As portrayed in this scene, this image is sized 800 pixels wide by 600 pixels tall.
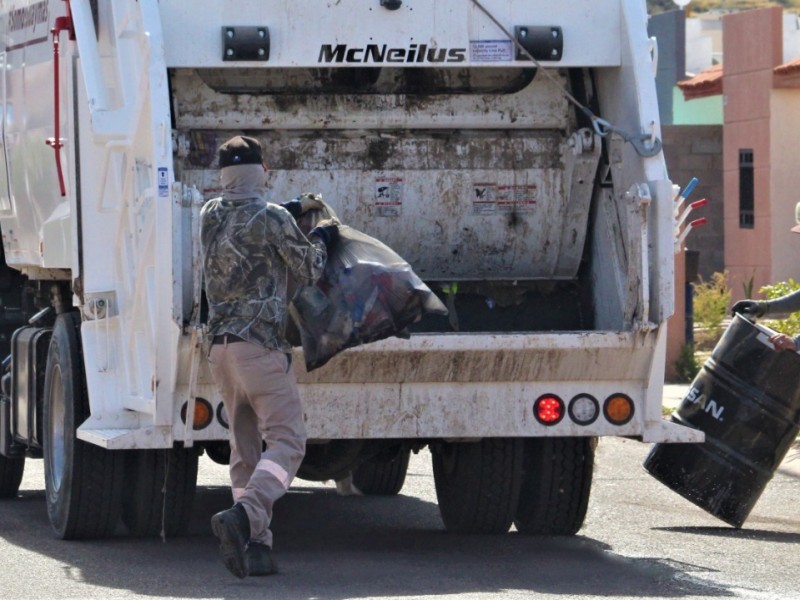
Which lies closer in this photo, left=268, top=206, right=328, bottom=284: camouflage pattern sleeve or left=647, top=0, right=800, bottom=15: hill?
left=268, top=206, right=328, bottom=284: camouflage pattern sleeve

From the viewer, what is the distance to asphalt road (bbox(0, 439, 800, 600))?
630 centimetres

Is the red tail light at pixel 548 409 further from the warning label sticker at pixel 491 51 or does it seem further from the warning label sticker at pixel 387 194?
the warning label sticker at pixel 491 51

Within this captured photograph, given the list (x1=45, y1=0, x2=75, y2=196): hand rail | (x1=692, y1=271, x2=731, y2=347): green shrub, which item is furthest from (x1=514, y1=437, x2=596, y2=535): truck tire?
(x1=692, y1=271, x2=731, y2=347): green shrub

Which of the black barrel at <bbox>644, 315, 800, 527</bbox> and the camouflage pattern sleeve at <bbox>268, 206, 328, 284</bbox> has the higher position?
the camouflage pattern sleeve at <bbox>268, 206, 328, 284</bbox>

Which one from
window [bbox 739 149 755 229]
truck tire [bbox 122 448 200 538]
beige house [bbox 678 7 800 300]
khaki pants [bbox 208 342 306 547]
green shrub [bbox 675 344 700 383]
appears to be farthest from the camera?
window [bbox 739 149 755 229]

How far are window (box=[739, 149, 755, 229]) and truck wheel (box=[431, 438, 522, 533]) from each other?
49.6 feet

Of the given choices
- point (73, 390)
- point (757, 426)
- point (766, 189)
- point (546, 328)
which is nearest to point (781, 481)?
point (757, 426)

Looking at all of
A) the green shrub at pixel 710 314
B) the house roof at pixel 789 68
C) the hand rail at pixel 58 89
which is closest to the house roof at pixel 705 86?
the house roof at pixel 789 68

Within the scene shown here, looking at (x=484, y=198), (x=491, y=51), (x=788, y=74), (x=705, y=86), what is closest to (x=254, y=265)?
(x=491, y=51)

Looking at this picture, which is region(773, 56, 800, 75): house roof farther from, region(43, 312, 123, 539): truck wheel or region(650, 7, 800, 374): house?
region(43, 312, 123, 539): truck wheel

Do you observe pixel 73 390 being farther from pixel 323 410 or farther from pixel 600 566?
pixel 600 566

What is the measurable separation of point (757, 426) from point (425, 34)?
2407 mm

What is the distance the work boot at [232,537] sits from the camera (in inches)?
237

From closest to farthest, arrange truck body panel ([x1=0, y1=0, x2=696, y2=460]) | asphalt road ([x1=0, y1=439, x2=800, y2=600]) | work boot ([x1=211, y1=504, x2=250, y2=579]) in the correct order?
work boot ([x1=211, y1=504, x2=250, y2=579]) → asphalt road ([x1=0, y1=439, x2=800, y2=600]) → truck body panel ([x1=0, y1=0, x2=696, y2=460])
